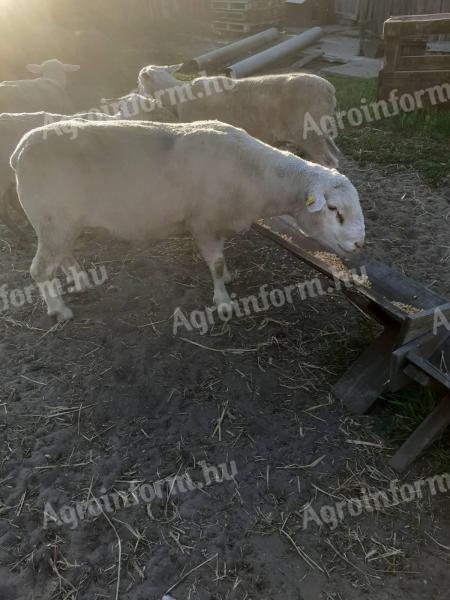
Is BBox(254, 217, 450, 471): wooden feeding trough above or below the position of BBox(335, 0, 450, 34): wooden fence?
below

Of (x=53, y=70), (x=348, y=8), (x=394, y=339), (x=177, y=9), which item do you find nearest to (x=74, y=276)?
(x=394, y=339)

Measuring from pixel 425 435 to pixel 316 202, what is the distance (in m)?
1.97

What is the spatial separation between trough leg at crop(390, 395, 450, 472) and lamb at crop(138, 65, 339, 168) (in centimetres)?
442

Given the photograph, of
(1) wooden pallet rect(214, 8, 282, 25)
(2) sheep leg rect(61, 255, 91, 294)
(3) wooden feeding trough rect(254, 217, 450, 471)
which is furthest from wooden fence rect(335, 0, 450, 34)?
(2) sheep leg rect(61, 255, 91, 294)

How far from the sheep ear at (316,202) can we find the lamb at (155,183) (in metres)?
0.04

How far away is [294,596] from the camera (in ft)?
9.45

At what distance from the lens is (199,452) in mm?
3695

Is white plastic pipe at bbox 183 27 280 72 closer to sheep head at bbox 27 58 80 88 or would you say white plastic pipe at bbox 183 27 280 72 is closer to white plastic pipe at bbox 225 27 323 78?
white plastic pipe at bbox 225 27 323 78

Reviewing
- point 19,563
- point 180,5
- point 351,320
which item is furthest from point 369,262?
point 180,5

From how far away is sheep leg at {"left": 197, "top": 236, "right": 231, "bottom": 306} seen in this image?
15.9 ft

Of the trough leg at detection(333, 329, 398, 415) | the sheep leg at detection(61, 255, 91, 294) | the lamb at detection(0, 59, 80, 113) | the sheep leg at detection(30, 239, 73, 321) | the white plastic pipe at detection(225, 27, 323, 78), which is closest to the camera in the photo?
the trough leg at detection(333, 329, 398, 415)

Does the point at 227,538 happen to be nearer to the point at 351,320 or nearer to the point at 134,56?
the point at 351,320

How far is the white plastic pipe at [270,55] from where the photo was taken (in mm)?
12109

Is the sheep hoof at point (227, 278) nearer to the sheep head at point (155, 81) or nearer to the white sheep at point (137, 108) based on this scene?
the white sheep at point (137, 108)
